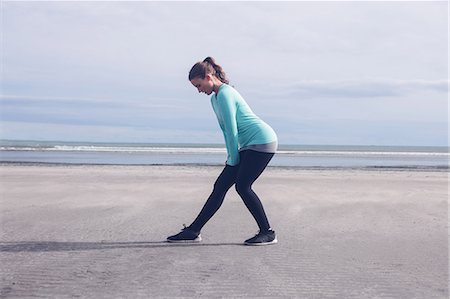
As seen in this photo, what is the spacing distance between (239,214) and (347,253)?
234 centimetres

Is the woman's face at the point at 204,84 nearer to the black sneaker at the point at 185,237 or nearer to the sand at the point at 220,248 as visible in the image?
the black sneaker at the point at 185,237

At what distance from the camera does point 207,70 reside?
4969mm

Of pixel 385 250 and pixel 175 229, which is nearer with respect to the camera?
pixel 385 250

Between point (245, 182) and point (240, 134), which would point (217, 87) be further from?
point (245, 182)

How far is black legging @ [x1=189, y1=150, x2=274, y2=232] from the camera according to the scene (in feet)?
16.4

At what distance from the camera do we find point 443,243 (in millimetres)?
5348

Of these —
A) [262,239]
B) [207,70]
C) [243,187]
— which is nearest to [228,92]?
[207,70]

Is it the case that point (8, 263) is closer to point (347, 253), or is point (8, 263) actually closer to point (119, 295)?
point (119, 295)

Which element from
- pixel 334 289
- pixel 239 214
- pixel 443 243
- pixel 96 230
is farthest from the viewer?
pixel 239 214

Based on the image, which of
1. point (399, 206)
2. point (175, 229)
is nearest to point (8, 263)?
point (175, 229)

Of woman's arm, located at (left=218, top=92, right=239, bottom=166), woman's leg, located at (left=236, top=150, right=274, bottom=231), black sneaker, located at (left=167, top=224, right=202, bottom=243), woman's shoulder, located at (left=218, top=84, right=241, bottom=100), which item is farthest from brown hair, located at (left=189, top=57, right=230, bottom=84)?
black sneaker, located at (left=167, top=224, right=202, bottom=243)

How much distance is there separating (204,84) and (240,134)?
0.58 meters

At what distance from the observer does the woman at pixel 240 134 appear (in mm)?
4910

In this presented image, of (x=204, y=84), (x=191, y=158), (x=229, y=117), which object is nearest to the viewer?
(x=229, y=117)
